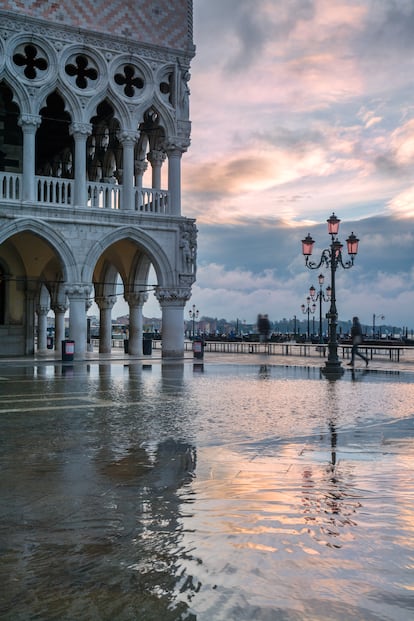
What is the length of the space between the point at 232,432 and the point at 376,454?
7.28 feet

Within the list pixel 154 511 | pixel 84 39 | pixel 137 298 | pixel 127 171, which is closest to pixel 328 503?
pixel 154 511

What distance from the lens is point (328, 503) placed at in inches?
198

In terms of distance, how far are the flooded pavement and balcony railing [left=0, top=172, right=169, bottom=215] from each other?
18.4 metres

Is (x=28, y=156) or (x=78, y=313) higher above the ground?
(x=28, y=156)

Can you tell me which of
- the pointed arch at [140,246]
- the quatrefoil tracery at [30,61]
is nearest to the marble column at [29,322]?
the pointed arch at [140,246]

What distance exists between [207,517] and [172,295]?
83.9 ft

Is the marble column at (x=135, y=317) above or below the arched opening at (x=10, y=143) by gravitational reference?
below

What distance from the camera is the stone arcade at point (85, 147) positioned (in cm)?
2712

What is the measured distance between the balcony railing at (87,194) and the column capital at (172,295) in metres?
3.61

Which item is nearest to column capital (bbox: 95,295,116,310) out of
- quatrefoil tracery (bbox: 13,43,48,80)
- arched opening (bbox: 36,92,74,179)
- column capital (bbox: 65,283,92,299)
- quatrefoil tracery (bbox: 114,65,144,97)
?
arched opening (bbox: 36,92,74,179)

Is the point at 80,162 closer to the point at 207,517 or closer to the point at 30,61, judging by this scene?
the point at 30,61

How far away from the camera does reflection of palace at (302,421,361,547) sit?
14.1ft

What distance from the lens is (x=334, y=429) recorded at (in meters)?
8.93

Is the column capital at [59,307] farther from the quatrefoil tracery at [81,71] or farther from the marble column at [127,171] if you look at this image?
the quatrefoil tracery at [81,71]
